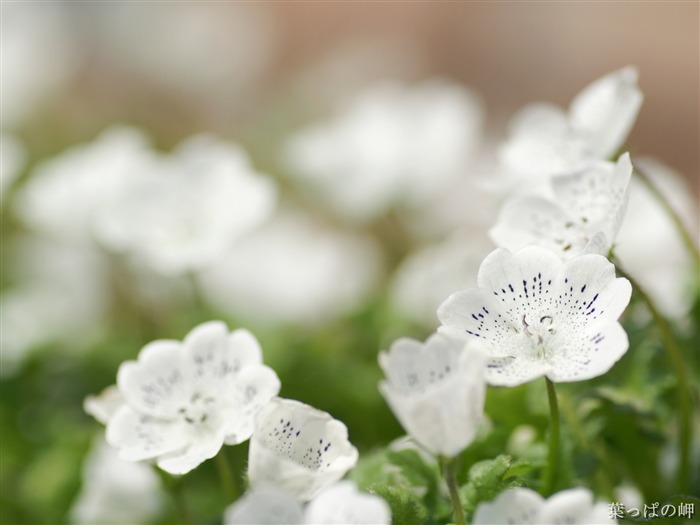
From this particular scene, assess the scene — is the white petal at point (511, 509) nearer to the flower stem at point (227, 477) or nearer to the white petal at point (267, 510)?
the white petal at point (267, 510)

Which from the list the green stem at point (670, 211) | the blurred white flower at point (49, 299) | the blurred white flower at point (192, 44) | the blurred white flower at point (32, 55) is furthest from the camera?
the blurred white flower at point (192, 44)

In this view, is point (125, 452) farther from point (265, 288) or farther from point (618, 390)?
point (265, 288)

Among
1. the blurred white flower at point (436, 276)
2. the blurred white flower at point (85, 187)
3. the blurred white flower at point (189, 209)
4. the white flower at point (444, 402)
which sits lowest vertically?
the white flower at point (444, 402)

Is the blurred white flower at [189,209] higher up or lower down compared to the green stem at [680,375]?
higher up

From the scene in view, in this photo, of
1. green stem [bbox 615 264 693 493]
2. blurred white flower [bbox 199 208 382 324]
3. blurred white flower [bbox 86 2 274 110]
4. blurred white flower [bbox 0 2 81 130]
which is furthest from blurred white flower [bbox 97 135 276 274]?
blurred white flower [bbox 86 2 274 110]

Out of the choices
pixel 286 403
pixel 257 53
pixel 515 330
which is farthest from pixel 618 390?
pixel 257 53

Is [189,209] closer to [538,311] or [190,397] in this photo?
[190,397]

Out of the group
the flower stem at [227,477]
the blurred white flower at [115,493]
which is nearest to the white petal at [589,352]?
the flower stem at [227,477]
